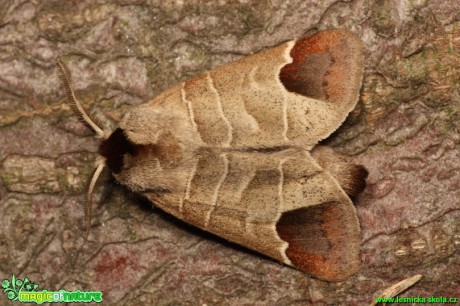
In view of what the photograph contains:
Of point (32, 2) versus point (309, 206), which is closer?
point (309, 206)

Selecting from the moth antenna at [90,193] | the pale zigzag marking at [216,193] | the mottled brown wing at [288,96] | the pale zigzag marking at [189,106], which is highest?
the mottled brown wing at [288,96]

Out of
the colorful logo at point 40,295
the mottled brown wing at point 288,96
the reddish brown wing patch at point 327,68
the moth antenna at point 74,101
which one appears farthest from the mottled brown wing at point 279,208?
the colorful logo at point 40,295

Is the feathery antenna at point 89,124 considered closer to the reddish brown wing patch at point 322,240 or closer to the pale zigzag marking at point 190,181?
the pale zigzag marking at point 190,181

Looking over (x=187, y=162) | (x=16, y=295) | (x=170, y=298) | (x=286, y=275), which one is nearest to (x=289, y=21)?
(x=187, y=162)

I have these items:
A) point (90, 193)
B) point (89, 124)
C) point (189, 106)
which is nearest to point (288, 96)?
point (189, 106)

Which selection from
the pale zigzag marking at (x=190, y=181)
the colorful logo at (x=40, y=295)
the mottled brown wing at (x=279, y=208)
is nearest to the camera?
the mottled brown wing at (x=279, y=208)

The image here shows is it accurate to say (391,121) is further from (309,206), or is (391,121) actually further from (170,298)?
(170,298)
